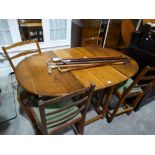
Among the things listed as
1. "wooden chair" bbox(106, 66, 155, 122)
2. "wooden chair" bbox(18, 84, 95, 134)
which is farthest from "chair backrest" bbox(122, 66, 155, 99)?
"wooden chair" bbox(18, 84, 95, 134)

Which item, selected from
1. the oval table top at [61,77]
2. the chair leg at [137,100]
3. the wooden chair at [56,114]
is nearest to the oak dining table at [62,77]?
the oval table top at [61,77]

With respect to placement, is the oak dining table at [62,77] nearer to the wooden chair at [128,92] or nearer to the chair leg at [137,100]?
the wooden chair at [128,92]

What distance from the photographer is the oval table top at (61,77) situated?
107cm

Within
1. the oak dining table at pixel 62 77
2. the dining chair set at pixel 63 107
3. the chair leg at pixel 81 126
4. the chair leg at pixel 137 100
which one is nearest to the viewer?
the dining chair set at pixel 63 107

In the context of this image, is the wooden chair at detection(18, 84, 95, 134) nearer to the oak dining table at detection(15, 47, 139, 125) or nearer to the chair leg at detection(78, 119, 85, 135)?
the chair leg at detection(78, 119, 85, 135)

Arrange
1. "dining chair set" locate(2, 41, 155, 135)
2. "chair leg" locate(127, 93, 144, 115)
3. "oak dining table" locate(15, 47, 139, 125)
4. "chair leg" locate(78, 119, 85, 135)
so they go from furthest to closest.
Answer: "chair leg" locate(127, 93, 144, 115)
"chair leg" locate(78, 119, 85, 135)
"oak dining table" locate(15, 47, 139, 125)
"dining chair set" locate(2, 41, 155, 135)

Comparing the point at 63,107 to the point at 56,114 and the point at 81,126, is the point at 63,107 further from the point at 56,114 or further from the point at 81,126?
the point at 81,126

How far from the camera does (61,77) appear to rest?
1.20 metres

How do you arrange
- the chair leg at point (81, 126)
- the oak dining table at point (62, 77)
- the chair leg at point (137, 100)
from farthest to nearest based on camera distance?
the chair leg at point (137, 100), the chair leg at point (81, 126), the oak dining table at point (62, 77)

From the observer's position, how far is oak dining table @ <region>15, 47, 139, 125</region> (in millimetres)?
1066

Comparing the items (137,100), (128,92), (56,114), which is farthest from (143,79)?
(56,114)

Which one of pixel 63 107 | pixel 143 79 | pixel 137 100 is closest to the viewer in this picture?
pixel 63 107
